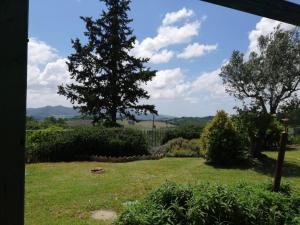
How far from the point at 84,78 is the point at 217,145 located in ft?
61.6

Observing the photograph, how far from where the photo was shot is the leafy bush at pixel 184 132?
63.5ft

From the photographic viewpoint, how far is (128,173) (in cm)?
1126

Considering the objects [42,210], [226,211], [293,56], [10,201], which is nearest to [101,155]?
[42,210]

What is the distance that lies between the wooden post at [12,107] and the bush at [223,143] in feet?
39.4

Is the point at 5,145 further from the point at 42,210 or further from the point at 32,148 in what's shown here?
the point at 32,148

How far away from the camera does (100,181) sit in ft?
32.6

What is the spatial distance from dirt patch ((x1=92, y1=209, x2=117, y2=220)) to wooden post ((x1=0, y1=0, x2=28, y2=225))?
17.0ft

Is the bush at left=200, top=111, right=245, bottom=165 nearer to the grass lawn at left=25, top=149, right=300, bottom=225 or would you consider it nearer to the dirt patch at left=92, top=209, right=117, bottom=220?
the grass lawn at left=25, top=149, right=300, bottom=225

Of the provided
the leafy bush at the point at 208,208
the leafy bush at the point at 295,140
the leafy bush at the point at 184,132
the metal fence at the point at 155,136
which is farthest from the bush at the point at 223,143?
the leafy bush at the point at 295,140

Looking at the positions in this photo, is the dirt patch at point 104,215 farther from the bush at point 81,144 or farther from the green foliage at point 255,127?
the bush at point 81,144

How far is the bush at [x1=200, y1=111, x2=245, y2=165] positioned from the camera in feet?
43.1

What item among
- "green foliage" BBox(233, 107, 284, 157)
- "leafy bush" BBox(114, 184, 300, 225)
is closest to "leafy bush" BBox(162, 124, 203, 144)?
"green foliage" BBox(233, 107, 284, 157)

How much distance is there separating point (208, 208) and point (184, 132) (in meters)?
15.5

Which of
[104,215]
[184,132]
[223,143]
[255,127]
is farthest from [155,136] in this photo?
[104,215]
